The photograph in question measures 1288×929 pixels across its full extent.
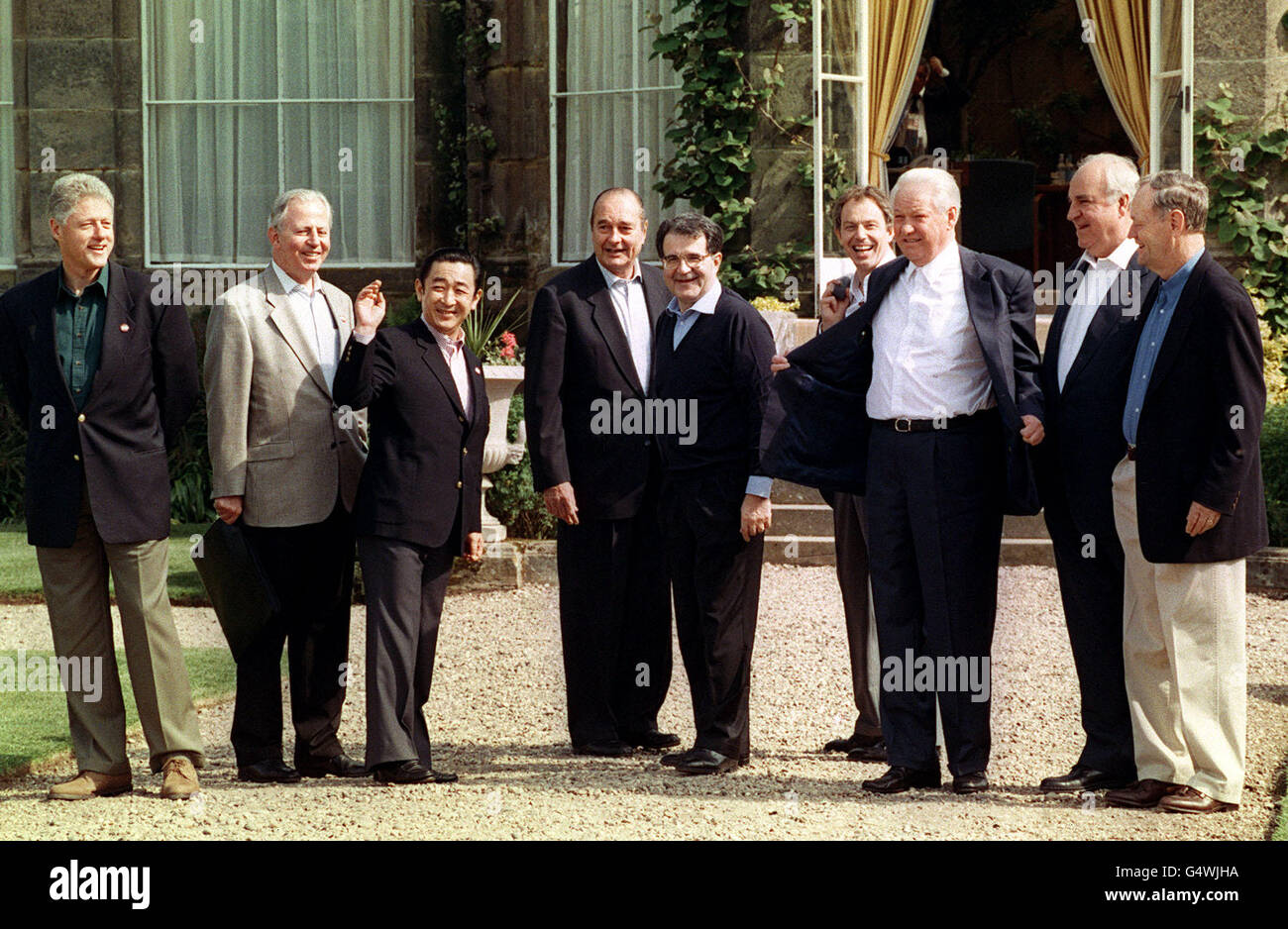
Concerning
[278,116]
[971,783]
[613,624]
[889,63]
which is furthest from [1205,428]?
[278,116]

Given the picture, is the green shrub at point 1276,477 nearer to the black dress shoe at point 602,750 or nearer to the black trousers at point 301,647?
the black dress shoe at point 602,750

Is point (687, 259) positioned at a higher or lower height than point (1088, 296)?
higher

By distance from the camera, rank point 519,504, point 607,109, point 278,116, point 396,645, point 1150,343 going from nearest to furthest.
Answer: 1. point 1150,343
2. point 396,645
3. point 519,504
4. point 607,109
5. point 278,116

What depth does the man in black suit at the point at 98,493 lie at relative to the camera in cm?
545

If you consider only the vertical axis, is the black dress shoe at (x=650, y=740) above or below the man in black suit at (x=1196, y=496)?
below

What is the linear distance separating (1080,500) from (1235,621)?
62 centimetres

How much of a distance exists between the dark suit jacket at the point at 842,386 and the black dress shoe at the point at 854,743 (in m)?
0.94

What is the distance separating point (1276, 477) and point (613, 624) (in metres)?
4.59

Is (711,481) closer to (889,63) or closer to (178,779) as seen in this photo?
(178,779)

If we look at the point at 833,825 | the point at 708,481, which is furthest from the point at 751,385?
the point at 833,825

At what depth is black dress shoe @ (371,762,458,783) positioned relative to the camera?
5605 millimetres

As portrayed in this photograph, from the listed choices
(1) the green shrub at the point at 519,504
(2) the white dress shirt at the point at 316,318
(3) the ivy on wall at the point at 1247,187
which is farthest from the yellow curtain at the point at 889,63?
(2) the white dress shirt at the point at 316,318

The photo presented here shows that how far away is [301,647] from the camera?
583cm

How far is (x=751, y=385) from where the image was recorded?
5973mm
